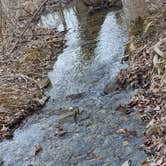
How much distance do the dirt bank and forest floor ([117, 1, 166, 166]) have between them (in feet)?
8.73

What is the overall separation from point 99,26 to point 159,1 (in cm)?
358

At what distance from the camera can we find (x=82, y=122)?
30.7ft

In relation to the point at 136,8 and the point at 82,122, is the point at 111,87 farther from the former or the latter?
the point at 136,8

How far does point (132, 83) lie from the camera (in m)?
10.1

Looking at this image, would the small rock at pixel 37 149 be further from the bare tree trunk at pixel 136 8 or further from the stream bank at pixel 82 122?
the bare tree trunk at pixel 136 8

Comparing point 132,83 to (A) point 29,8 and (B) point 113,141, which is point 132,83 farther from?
(A) point 29,8

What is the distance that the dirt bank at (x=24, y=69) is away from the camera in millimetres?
10859

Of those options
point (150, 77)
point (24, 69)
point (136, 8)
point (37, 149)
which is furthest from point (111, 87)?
point (24, 69)

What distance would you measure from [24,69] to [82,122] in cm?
519

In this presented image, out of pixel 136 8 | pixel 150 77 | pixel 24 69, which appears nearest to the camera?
pixel 150 77

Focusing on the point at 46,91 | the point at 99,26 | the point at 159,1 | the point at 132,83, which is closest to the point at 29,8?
the point at 99,26

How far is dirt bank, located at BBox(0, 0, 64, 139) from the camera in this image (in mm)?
10859

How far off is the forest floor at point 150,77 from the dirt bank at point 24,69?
2662 mm

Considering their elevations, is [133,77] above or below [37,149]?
above
